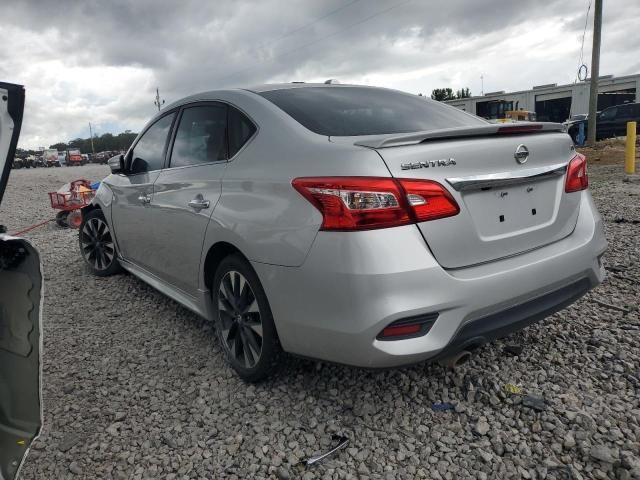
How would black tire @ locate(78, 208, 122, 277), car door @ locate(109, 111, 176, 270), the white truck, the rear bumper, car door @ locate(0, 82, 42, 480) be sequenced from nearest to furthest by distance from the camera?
car door @ locate(0, 82, 42, 480)
the rear bumper
car door @ locate(109, 111, 176, 270)
black tire @ locate(78, 208, 122, 277)
the white truck

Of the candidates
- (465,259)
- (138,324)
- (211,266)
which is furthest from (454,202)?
(138,324)

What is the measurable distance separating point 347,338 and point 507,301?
2.42 feet

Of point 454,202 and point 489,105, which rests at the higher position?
point 489,105

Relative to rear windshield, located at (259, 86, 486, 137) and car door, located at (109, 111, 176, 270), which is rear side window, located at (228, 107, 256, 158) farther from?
car door, located at (109, 111, 176, 270)

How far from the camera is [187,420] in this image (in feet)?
8.27

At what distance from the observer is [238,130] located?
2.84m

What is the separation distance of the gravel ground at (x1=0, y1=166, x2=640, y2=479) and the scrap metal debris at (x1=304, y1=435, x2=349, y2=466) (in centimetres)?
4

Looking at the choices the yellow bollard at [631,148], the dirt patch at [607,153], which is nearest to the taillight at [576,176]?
the yellow bollard at [631,148]

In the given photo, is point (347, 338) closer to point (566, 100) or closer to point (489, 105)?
point (489, 105)

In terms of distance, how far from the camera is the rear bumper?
1.97 m

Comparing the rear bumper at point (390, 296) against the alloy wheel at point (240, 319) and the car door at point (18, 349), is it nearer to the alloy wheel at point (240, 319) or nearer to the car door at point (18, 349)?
the alloy wheel at point (240, 319)

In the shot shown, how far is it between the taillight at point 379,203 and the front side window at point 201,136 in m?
1.06

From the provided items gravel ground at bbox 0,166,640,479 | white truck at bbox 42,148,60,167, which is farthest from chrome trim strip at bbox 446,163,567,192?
white truck at bbox 42,148,60,167

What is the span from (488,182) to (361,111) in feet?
2.93
